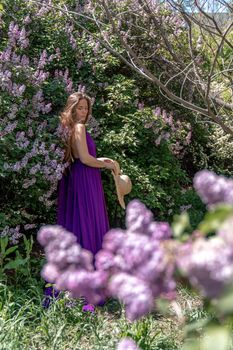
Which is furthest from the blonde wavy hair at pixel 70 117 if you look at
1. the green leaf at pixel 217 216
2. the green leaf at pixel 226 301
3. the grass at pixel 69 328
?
the green leaf at pixel 226 301

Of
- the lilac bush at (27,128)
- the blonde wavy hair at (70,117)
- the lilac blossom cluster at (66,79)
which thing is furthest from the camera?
the lilac blossom cluster at (66,79)

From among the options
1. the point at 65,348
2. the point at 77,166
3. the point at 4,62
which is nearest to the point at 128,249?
the point at 65,348

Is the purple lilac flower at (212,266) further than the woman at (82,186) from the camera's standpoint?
No

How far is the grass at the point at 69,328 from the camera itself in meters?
3.09

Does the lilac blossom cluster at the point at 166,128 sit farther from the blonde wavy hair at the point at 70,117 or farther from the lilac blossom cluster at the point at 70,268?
the lilac blossom cluster at the point at 70,268

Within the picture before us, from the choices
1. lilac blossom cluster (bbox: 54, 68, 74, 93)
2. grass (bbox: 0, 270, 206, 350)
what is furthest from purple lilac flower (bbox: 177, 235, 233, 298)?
lilac blossom cluster (bbox: 54, 68, 74, 93)

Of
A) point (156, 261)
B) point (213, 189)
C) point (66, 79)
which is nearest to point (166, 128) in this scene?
point (66, 79)

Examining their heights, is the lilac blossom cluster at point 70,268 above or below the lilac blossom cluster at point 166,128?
above

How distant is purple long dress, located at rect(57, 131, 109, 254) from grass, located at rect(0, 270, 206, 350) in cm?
68

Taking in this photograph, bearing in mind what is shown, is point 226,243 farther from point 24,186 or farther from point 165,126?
point 165,126

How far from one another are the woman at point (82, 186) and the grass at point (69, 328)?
0.71m

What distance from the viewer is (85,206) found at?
4500mm

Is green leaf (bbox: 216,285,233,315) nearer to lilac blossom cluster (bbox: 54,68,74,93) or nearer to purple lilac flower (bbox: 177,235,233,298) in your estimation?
purple lilac flower (bbox: 177,235,233,298)

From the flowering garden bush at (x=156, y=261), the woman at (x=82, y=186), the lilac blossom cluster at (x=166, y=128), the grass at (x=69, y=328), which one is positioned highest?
the flowering garden bush at (x=156, y=261)
